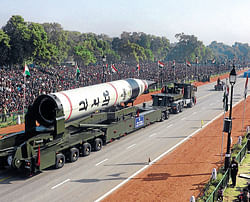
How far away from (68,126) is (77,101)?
1855 mm

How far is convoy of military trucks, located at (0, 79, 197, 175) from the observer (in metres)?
17.2

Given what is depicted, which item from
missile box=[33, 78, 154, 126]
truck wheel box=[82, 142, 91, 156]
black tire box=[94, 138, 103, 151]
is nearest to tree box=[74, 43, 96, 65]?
missile box=[33, 78, 154, 126]

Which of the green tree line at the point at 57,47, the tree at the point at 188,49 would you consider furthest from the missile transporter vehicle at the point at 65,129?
the tree at the point at 188,49

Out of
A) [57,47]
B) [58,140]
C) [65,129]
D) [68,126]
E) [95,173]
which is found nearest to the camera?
[95,173]

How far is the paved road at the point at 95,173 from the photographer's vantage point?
1543 cm

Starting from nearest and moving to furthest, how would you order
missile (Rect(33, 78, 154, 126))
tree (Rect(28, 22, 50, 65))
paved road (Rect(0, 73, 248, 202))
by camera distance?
paved road (Rect(0, 73, 248, 202)), missile (Rect(33, 78, 154, 126)), tree (Rect(28, 22, 50, 65))

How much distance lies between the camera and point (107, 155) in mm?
21484

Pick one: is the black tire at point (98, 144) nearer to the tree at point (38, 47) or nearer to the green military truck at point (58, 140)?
the green military truck at point (58, 140)

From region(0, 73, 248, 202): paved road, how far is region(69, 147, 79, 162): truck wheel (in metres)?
0.33

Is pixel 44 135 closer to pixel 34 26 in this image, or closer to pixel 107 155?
pixel 107 155

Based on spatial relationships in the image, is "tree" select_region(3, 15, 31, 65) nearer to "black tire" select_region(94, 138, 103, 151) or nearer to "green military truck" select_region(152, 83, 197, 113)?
"green military truck" select_region(152, 83, 197, 113)

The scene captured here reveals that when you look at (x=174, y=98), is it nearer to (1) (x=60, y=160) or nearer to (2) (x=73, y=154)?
(2) (x=73, y=154)

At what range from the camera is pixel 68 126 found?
20.1 meters

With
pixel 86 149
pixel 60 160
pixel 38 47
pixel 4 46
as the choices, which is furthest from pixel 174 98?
pixel 4 46
